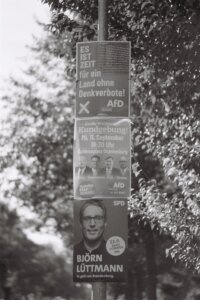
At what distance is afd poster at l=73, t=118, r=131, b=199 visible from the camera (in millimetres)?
7117

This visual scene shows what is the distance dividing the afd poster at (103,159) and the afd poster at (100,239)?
12 centimetres

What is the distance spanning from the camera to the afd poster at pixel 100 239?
700cm

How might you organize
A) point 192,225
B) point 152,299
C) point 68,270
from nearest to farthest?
point 192,225 < point 152,299 < point 68,270

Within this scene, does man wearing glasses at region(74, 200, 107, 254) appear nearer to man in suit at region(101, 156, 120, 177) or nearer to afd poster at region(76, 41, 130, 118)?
man in suit at region(101, 156, 120, 177)

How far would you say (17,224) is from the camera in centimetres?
6606

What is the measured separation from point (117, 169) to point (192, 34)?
159 inches

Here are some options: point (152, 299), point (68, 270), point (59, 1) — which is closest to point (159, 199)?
point (59, 1)

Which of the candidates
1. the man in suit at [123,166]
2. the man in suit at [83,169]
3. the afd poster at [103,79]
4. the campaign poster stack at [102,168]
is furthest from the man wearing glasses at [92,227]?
the afd poster at [103,79]

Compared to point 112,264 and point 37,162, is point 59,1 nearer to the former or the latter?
point 112,264

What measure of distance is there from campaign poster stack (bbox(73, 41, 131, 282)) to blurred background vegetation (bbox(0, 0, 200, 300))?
3.36 meters

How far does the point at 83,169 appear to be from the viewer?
7168mm

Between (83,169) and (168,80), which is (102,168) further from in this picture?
(168,80)

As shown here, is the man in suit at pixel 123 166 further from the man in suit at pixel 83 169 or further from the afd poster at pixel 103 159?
the man in suit at pixel 83 169

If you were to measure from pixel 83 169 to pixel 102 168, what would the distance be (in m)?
0.21
